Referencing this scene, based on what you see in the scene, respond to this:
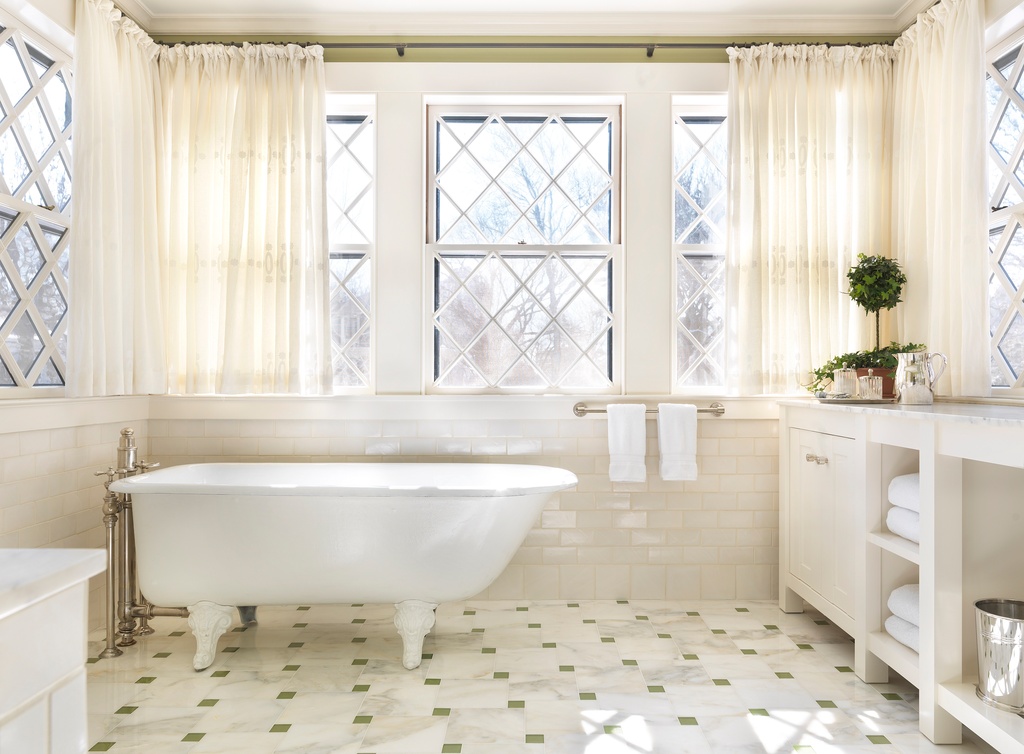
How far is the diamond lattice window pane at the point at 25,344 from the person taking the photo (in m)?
2.57

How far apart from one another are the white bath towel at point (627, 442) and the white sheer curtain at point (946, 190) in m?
1.24

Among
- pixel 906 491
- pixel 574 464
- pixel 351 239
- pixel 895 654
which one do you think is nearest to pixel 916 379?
pixel 906 491

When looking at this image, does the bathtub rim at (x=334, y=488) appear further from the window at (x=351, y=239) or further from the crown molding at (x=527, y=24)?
the crown molding at (x=527, y=24)

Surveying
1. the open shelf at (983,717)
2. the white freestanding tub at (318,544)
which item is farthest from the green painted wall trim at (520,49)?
the open shelf at (983,717)

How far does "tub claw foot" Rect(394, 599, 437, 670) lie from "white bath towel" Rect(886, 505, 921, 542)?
161 centimetres

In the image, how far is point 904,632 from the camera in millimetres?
2188

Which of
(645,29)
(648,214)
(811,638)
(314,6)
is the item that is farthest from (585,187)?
(811,638)

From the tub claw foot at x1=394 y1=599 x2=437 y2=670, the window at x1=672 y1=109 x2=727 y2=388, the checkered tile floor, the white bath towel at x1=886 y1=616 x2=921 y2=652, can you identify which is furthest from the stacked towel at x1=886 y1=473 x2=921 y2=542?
the tub claw foot at x1=394 y1=599 x2=437 y2=670

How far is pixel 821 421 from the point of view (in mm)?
2723

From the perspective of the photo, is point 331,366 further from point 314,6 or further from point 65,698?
point 65,698

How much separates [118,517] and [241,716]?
109 centimetres

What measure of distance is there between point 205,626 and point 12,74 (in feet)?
7.21

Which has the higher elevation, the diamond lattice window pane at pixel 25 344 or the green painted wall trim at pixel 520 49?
the green painted wall trim at pixel 520 49

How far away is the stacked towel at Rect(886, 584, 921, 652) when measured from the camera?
2.13 m
